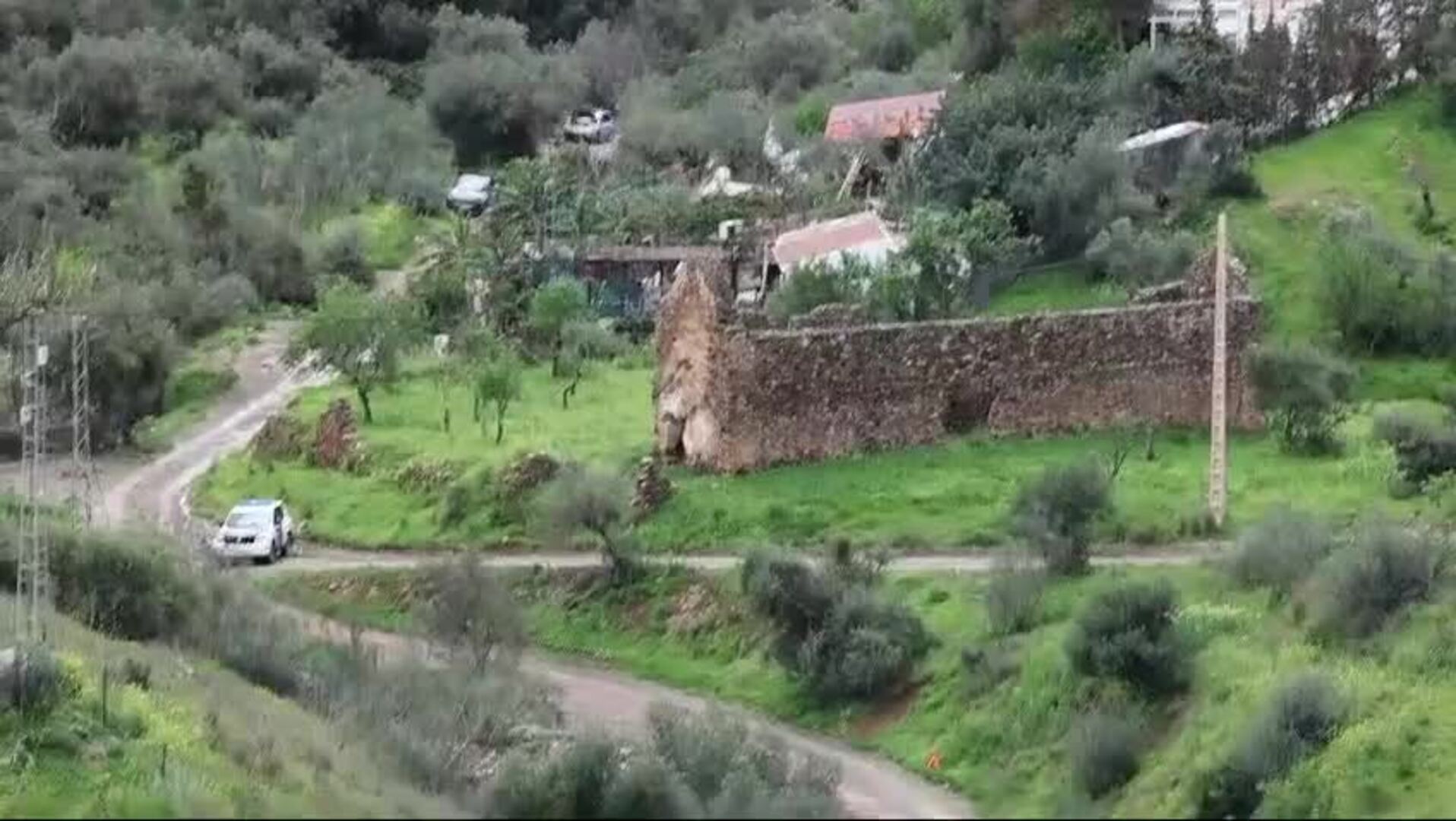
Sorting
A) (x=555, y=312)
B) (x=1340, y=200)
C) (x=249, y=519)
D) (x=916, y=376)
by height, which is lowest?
(x=249, y=519)

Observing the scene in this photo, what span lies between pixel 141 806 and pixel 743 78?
7049 cm

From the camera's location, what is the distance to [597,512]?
111 feet

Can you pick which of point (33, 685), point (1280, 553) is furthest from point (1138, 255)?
point (33, 685)

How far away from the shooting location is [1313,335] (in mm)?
39094

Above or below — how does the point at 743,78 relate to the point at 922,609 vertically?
above

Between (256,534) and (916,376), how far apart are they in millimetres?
9743

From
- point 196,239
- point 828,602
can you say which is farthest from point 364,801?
point 196,239

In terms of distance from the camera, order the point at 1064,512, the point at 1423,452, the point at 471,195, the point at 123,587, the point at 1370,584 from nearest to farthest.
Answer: the point at 1370,584, the point at 123,587, the point at 1064,512, the point at 1423,452, the point at 471,195

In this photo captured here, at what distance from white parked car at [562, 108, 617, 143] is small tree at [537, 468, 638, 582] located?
43.7m

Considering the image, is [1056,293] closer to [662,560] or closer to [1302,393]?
[1302,393]

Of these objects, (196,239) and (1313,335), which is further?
(196,239)

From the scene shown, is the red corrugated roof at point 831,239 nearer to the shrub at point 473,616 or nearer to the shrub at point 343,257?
the shrub at point 343,257

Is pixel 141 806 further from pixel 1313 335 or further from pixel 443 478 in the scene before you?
pixel 1313 335

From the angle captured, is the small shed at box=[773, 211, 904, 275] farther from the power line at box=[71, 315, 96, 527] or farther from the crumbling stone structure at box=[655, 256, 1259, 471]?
the power line at box=[71, 315, 96, 527]
